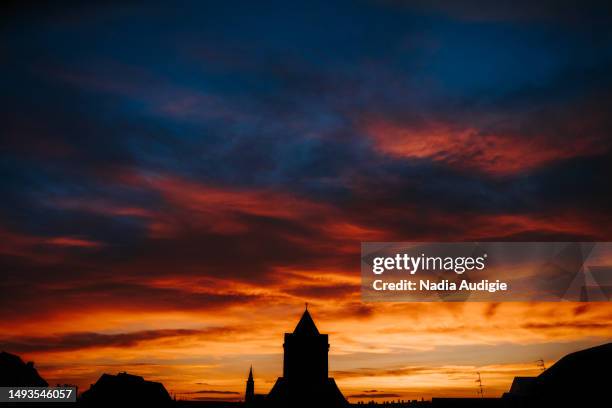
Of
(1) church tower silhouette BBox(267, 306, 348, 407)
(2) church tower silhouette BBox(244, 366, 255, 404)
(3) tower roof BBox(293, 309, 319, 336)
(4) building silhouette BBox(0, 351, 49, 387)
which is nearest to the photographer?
(4) building silhouette BBox(0, 351, 49, 387)

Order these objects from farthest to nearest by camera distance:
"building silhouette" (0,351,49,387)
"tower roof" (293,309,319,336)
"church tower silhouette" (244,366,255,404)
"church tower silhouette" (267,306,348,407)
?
"church tower silhouette" (244,366,255,404) < "tower roof" (293,309,319,336) < "church tower silhouette" (267,306,348,407) < "building silhouette" (0,351,49,387)

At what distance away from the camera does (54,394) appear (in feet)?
210

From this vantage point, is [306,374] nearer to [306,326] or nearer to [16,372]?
[306,326]

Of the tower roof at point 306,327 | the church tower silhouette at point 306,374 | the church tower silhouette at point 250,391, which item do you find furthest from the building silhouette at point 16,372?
the church tower silhouette at point 250,391

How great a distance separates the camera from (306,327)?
3044 inches

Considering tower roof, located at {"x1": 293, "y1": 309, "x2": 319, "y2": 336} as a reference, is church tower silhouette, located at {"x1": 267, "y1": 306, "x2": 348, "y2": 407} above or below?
below

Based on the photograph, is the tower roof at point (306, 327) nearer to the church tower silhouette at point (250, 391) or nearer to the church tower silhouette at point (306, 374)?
the church tower silhouette at point (306, 374)

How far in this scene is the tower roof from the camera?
76.9 m

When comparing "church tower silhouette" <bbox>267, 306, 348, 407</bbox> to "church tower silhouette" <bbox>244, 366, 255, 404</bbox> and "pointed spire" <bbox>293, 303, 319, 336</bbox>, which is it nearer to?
"pointed spire" <bbox>293, 303, 319, 336</bbox>

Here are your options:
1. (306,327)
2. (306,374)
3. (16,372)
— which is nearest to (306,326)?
(306,327)

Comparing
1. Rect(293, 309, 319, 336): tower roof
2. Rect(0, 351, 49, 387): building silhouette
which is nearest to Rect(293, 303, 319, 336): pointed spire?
Rect(293, 309, 319, 336): tower roof

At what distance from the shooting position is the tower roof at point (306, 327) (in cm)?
7694

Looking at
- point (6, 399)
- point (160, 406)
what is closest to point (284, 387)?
point (160, 406)

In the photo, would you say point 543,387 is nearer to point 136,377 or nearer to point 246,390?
point 136,377
